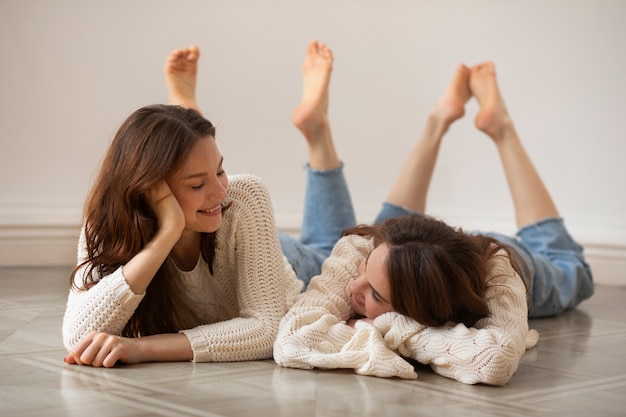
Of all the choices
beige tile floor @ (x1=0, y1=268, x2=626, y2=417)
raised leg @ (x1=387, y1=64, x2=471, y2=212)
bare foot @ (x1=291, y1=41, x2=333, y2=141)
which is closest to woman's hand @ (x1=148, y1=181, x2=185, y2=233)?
beige tile floor @ (x1=0, y1=268, x2=626, y2=417)

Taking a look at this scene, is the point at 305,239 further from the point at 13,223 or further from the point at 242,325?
the point at 13,223

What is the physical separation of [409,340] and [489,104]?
3.36 ft

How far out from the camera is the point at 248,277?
1557mm

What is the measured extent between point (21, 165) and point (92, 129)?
0.75 feet

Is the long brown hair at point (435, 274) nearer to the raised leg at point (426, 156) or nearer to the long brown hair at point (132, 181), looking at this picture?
the long brown hair at point (132, 181)

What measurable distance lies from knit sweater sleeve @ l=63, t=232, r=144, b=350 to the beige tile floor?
0.19 feet

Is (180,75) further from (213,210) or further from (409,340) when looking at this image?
(409,340)

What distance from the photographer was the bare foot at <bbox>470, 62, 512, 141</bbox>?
2.29m

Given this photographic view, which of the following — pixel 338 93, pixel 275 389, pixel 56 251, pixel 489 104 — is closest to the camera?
pixel 275 389

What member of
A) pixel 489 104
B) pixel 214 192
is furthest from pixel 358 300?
pixel 489 104

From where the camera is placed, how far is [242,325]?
59.2 inches

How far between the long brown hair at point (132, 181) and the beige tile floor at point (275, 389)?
0.58ft

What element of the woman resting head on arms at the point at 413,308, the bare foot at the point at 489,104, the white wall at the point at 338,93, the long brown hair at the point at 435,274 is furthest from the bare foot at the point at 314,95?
the long brown hair at the point at 435,274

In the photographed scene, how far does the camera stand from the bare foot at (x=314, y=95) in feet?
7.13
